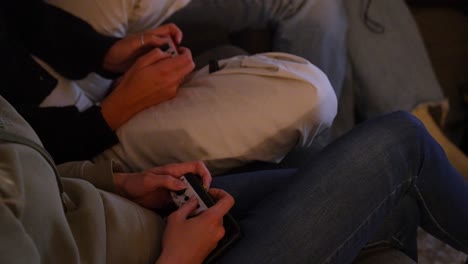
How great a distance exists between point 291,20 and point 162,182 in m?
0.60

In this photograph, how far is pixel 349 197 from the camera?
26.1 inches

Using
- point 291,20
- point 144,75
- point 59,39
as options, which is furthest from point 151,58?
point 291,20

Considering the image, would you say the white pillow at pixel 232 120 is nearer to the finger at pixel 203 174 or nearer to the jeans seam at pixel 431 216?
the finger at pixel 203 174

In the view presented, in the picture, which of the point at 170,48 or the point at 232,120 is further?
the point at 170,48

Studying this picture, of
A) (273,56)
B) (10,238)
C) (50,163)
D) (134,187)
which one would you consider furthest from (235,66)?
(10,238)

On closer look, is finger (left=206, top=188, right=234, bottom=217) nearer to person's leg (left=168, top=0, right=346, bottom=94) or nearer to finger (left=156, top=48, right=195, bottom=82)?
finger (left=156, top=48, right=195, bottom=82)

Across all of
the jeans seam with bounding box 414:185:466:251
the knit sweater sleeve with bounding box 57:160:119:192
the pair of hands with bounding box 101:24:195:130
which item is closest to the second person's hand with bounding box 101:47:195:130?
the pair of hands with bounding box 101:24:195:130

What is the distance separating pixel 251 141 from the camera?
835 mm

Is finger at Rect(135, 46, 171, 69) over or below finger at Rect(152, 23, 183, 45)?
below

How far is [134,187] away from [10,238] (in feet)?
0.86

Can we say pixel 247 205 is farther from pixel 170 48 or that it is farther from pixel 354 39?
pixel 354 39

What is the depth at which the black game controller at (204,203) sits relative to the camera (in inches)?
24.8

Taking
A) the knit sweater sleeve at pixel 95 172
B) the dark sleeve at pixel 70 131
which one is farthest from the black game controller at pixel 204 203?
the dark sleeve at pixel 70 131

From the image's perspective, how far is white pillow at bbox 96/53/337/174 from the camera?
817mm
